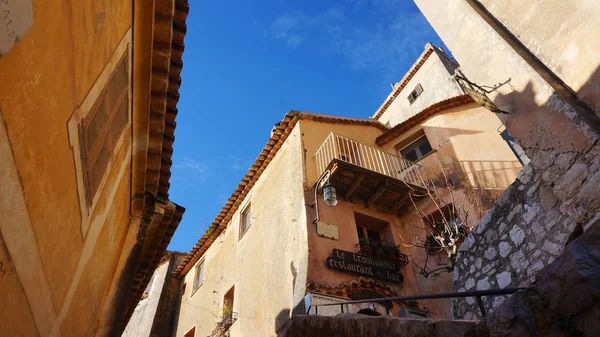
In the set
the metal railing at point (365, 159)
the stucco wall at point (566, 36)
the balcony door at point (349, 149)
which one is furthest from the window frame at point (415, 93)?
the stucco wall at point (566, 36)

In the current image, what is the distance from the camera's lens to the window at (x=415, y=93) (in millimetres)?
18828

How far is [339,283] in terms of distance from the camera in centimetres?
866

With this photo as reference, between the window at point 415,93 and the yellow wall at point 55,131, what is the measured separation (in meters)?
16.6

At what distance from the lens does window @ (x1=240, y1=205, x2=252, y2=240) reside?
1370cm

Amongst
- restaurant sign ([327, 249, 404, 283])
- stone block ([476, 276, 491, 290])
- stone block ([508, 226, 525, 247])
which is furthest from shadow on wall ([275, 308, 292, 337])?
stone block ([508, 226, 525, 247])

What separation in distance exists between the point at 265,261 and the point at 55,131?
341 inches

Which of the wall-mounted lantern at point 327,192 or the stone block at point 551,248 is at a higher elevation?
the wall-mounted lantern at point 327,192

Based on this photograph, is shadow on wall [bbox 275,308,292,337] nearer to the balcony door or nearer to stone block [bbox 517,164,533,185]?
the balcony door

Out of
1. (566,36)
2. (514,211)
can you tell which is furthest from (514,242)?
(566,36)

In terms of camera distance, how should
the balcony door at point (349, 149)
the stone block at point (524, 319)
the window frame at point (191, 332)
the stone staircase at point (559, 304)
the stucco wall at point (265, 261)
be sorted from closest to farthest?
1. the stone staircase at point (559, 304)
2. the stone block at point (524, 319)
3. the stucco wall at point (265, 261)
4. the balcony door at point (349, 149)
5. the window frame at point (191, 332)

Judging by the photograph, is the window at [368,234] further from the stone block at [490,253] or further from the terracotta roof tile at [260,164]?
the stone block at [490,253]

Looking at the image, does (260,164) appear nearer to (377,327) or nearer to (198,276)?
(198,276)

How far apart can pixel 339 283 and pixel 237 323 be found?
13.7ft

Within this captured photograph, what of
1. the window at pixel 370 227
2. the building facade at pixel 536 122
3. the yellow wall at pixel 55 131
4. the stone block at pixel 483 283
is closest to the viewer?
the yellow wall at pixel 55 131
